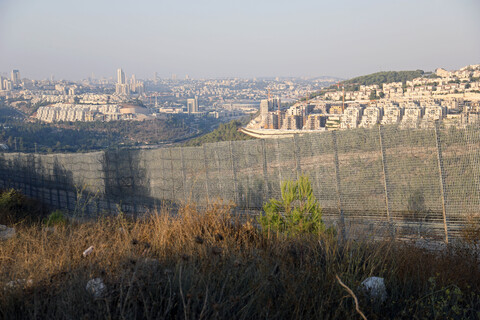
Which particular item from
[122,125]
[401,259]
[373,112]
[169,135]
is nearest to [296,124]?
[373,112]

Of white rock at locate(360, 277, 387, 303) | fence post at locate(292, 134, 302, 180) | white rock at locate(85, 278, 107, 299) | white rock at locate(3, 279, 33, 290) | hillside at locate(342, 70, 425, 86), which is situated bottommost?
white rock at locate(360, 277, 387, 303)

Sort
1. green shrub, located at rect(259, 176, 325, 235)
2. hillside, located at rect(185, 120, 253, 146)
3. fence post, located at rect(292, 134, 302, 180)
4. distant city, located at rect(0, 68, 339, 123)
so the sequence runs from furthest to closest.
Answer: distant city, located at rect(0, 68, 339, 123) < hillside, located at rect(185, 120, 253, 146) < fence post, located at rect(292, 134, 302, 180) < green shrub, located at rect(259, 176, 325, 235)

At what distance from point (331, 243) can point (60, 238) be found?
298 cm

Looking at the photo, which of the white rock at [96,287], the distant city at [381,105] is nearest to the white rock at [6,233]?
the white rock at [96,287]

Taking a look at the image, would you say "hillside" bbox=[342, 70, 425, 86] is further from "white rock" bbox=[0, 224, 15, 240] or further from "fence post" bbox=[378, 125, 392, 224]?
"white rock" bbox=[0, 224, 15, 240]

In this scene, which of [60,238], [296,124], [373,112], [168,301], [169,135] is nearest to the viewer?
[168,301]

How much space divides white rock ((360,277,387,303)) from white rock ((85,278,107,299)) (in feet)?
6.11

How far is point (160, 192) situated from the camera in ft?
41.1

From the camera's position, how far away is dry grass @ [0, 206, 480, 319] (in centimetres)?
285

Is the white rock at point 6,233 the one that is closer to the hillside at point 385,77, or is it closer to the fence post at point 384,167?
the fence post at point 384,167

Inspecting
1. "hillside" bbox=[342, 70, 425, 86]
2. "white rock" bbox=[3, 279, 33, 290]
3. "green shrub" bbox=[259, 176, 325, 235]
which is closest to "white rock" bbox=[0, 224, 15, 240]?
"white rock" bbox=[3, 279, 33, 290]

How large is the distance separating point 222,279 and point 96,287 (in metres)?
0.89

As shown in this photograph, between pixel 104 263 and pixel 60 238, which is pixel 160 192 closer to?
pixel 60 238

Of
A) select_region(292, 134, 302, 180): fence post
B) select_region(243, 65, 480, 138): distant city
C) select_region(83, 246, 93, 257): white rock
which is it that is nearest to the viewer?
select_region(83, 246, 93, 257): white rock
